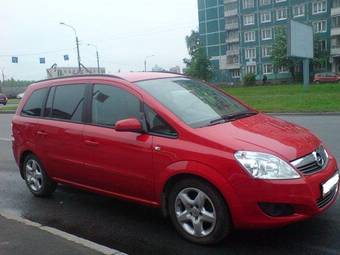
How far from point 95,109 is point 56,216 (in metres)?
1.38

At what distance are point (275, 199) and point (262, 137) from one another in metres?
0.64

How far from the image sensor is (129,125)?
499 cm

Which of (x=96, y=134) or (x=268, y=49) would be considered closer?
(x=96, y=134)

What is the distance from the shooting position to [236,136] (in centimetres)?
464

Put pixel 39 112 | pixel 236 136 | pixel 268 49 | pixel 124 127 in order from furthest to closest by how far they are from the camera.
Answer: pixel 268 49 < pixel 39 112 < pixel 124 127 < pixel 236 136

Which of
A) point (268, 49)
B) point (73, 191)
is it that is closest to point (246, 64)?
point (268, 49)

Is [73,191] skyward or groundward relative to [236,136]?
groundward

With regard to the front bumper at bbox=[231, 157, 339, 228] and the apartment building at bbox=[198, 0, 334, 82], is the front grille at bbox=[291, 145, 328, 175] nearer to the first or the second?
the front bumper at bbox=[231, 157, 339, 228]

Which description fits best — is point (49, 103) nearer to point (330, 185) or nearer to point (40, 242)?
point (40, 242)

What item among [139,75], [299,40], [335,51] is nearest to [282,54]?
[335,51]

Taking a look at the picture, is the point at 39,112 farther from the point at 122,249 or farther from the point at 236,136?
the point at 236,136

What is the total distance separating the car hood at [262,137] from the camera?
14.6 ft

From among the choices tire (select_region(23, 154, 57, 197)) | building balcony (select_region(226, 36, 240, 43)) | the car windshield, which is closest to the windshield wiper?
the car windshield

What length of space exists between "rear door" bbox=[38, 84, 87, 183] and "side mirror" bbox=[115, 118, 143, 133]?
3.04ft
